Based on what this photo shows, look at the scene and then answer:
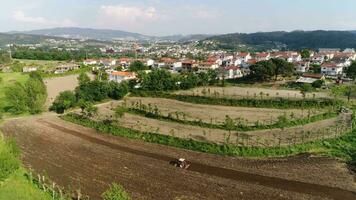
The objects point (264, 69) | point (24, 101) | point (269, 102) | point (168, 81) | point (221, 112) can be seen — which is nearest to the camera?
A: point (221, 112)

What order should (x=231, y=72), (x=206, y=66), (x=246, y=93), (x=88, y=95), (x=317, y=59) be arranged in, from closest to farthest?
(x=88, y=95) < (x=246, y=93) < (x=231, y=72) < (x=206, y=66) < (x=317, y=59)

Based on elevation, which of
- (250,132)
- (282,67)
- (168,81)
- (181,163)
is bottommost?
(181,163)

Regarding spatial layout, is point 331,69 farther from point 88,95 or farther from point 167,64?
point 88,95

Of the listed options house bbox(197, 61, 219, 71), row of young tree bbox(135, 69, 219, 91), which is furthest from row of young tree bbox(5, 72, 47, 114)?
house bbox(197, 61, 219, 71)

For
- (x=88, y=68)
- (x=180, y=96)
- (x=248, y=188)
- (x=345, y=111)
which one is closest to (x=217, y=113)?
(x=180, y=96)

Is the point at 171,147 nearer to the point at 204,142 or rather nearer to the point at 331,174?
the point at 204,142

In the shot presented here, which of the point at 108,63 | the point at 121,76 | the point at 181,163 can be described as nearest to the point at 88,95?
the point at 121,76
